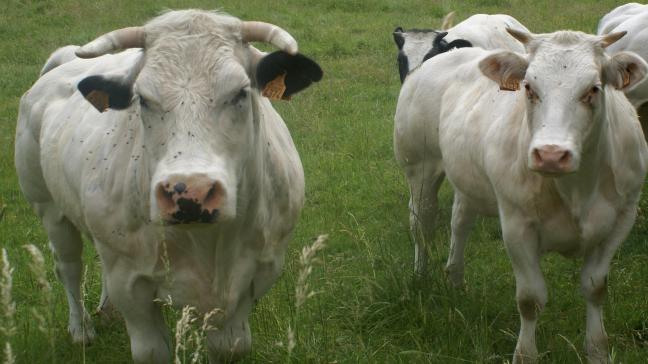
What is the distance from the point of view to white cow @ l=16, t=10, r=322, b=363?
12.8 feet

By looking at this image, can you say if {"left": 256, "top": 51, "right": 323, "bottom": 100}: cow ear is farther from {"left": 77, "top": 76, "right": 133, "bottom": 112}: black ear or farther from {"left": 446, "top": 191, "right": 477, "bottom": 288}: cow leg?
{"left": 446, "top": 191, "right": 477, "bottom": 288}: cow leg

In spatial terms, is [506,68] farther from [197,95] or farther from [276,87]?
[197,95]

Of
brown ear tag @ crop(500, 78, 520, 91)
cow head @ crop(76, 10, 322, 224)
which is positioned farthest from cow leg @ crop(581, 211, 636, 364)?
cow head @ crop(76, 10, 322, 224)

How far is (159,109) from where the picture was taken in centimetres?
400

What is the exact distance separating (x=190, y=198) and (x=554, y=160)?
1.81 meters

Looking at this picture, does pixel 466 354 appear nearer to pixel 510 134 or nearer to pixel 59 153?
pixel 510 134

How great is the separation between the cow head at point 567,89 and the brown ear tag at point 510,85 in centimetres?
17

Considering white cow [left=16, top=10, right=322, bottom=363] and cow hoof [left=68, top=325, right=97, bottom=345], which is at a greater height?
white cow [left=16, top=10, right=322, bottom=363]

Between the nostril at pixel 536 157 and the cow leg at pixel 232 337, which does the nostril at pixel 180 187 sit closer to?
the cow leg at pixel 232 337

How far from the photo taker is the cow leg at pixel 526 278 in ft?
17.3

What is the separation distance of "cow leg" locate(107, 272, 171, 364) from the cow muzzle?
6.32 feet

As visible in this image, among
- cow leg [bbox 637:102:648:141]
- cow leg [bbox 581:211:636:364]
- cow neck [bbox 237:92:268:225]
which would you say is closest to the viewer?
cow neck [bbox 237:92:268:225]

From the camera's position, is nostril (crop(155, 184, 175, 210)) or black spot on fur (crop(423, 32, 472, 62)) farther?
black spot on fur (crop(423, 32, 472, 62))

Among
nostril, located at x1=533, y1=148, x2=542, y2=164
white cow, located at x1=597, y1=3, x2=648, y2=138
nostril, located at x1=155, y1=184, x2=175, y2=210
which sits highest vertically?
nostril, located at x1=155, y1=184, x2=175, y2=210
